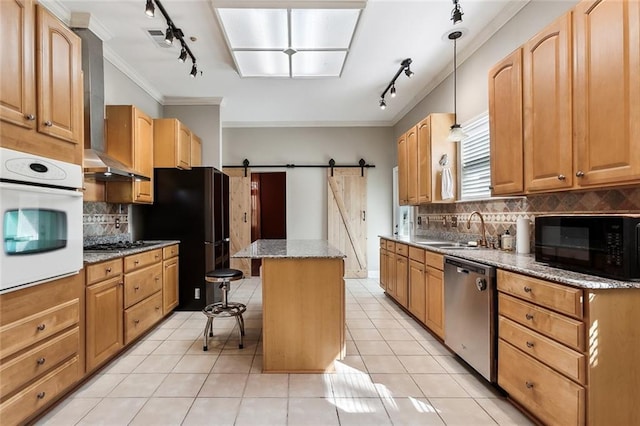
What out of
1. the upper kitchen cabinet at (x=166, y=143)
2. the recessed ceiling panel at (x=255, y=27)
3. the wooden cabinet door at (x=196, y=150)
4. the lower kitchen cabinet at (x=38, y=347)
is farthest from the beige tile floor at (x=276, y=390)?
the recessed ceiling panel at (x=255, y=27)

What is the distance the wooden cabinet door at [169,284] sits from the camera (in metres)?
3.42

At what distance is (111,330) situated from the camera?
241cm

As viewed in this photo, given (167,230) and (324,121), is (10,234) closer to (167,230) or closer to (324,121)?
(167,230)

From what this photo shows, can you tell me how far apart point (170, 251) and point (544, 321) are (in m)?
3.66

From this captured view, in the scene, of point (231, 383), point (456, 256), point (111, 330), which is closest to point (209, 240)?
point (111, 330)

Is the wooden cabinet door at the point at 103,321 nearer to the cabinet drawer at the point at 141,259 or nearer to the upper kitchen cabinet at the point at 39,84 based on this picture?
the cabinet drawer at the point at 141,259

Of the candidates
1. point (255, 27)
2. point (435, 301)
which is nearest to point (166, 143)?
point (255, 27)

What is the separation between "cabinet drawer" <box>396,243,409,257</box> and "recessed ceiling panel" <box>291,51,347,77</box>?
2.30 meters

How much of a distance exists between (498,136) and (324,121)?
3902mm

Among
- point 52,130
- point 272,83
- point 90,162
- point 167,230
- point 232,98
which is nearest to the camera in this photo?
point 52,130

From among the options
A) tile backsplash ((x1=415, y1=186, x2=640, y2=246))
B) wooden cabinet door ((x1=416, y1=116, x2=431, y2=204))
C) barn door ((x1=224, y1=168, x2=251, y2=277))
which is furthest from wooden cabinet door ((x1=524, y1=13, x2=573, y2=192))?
barn door ((x1=224, y1=168, x2=251, y2=277))

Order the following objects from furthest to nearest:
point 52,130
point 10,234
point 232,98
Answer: point 232,98 → point 52,130 → point 10,234

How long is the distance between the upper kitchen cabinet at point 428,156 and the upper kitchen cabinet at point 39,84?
11.1ft

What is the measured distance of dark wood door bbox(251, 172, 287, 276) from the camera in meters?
6.00
